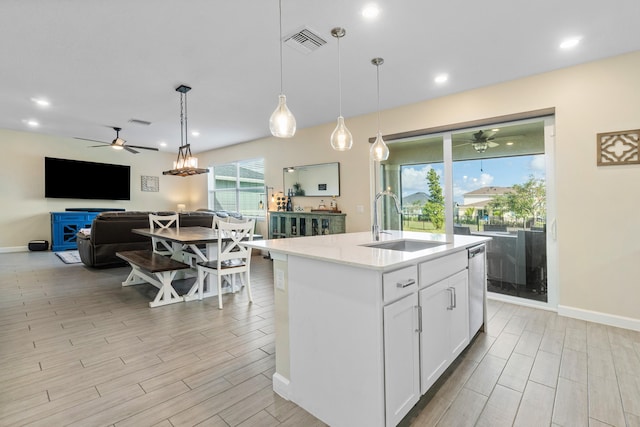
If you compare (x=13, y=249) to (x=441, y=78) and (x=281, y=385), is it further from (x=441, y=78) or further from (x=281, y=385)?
(x=441, y=78)

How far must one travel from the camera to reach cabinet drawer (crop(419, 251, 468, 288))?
5.55 ft

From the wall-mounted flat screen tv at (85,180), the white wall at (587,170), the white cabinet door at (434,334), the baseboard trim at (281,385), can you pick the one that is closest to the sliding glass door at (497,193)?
the white wall at (587,170)

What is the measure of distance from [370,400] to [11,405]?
2.02m

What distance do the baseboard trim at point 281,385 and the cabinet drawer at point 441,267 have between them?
999 mm

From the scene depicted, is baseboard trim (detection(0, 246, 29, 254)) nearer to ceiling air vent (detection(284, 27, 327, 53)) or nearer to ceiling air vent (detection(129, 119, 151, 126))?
ceiling air vent (detection(129, 119, 151, 126))

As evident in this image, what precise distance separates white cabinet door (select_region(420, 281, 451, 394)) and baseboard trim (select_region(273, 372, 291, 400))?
0.78m

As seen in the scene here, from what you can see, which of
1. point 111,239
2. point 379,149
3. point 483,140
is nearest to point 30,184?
point 111,239

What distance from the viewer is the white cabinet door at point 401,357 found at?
140cm

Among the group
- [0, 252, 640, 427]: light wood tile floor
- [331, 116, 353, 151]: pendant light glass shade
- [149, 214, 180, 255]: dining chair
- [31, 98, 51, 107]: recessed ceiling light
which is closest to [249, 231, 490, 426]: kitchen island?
[0, 252, 640, 427]: light wood tile floor

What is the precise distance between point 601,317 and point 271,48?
413 centimetres

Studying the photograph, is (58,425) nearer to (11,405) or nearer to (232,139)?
(11,405)

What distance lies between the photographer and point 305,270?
168cm

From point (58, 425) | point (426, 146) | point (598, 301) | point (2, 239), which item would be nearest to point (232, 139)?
point (426, 146)

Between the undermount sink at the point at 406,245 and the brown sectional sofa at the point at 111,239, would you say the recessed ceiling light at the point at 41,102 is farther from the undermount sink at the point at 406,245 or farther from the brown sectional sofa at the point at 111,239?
the undermount sink at the point at 406,245
